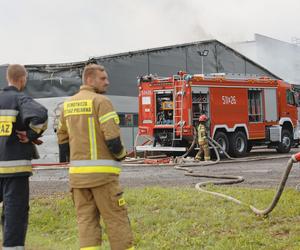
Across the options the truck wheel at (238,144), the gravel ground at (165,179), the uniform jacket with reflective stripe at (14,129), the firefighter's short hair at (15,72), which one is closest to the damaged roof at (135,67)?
the truck wheel at (238,144)

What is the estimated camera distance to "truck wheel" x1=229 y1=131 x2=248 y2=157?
18.8 meters

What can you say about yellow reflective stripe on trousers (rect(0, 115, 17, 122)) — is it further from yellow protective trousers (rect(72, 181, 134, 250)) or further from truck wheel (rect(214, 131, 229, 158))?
truck wheel (rect(214, 131, 229, 158))

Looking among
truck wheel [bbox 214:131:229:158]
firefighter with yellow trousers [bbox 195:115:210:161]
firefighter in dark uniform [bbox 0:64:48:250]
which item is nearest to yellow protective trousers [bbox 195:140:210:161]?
firefighter with yellow trousers [bbox 195:115:210:161]

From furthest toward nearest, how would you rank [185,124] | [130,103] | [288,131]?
[130,103]
[288,131]
[185,124]

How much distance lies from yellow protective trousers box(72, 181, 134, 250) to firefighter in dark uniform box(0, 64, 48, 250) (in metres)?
0.60

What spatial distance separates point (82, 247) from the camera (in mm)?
4449

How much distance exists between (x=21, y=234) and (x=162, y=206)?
2.72 metres

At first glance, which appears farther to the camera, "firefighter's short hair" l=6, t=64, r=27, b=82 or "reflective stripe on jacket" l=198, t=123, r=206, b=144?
"reflective stripe on jacket" l=198, t=123, r=206, b=144

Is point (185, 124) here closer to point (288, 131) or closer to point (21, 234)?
point (288, 131)

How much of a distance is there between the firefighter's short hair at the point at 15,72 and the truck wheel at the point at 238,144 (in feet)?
47.3

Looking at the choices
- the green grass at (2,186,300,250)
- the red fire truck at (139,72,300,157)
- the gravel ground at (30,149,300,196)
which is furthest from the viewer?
the red fire truck at (139,72,300,157)

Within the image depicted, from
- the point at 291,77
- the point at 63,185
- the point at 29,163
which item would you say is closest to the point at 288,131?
the point at 63,185

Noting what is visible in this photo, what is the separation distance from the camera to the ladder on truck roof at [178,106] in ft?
57.0

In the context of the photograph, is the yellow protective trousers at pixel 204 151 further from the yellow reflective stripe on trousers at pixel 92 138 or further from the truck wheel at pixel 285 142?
the yellow reflective stripe on trousers at pixel 92 138
